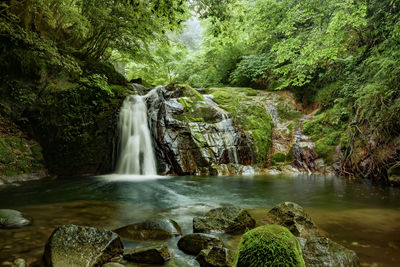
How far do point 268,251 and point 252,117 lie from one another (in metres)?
11.2

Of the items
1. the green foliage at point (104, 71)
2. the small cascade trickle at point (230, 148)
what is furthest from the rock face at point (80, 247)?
the green foliage at point (104, 71)

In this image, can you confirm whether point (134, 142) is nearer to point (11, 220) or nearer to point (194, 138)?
point (194, 138)

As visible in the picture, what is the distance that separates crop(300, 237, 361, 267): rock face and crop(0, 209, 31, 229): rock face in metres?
3.78

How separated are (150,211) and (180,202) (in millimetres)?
898

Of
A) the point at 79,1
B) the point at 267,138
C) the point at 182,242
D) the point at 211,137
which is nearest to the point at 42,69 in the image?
the point at 79,1

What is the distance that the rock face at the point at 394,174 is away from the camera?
665 centimetres

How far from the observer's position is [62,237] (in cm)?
229

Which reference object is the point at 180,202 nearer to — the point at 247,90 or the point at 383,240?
the point at 383,240

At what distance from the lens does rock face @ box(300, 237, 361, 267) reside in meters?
2.07

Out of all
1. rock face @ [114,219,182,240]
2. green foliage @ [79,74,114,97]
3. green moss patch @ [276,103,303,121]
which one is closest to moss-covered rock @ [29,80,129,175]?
green foliage @ [79,74,114,97]

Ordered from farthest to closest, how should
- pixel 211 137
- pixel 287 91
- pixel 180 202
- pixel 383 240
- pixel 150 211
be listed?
1. pixel 287 91
2. pixel 211 137
3. pixel 180 202
4. pixel 150 211
5. pixel 383 240

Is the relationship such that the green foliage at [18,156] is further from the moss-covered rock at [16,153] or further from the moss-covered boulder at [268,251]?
the moss-covered boulder at [268,251]

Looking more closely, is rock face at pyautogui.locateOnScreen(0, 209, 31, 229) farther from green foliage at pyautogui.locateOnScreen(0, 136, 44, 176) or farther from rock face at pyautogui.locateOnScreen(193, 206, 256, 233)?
green foliage at pyautogui.locateOnScreen(0, 136, 44, 176)

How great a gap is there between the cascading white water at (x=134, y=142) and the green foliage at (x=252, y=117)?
460 centimetres
